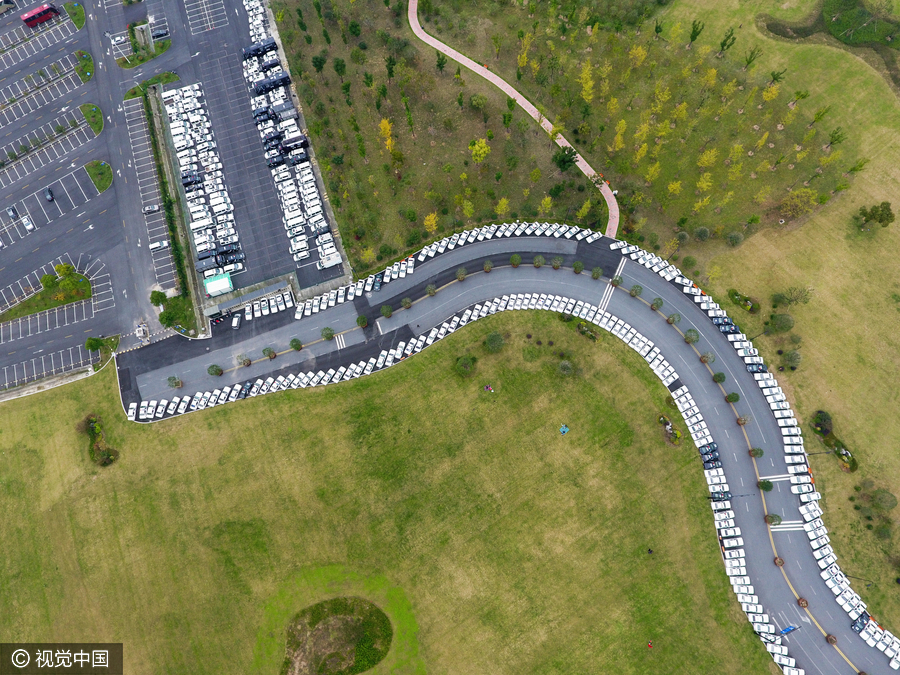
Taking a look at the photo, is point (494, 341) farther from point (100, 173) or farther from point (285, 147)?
point (100, 173)

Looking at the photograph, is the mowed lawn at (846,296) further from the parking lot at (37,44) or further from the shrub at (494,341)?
the parking lot at (37,44)

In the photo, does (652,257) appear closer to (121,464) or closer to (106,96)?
(121,464)

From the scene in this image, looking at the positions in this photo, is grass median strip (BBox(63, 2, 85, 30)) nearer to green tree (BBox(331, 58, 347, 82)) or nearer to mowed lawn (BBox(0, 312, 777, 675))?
green tree (BBox(331, 58, 347, 82))

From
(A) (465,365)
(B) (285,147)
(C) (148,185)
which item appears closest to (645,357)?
(A) (465,365)

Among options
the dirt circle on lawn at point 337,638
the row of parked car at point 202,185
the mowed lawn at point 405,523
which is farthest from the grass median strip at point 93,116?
the dirt circle on lawn at point 337,638

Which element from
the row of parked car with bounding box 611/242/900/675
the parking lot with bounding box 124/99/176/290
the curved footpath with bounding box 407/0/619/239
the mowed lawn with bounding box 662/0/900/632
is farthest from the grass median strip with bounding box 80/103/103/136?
the mowed lawn with bounding box 662/0/900/632
